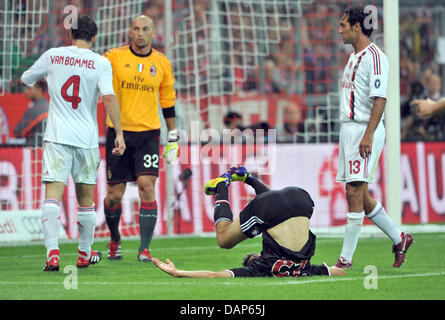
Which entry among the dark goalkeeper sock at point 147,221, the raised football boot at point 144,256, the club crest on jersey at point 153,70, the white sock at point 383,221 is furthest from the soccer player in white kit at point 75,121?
the white sock at point 383,221

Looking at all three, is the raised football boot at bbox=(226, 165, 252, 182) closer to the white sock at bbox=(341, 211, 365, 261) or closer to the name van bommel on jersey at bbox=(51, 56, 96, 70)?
the white sock at bbox=(341, 211, 365, 261)

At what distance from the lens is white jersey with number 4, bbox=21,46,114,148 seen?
7.41m

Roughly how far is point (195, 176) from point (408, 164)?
328cm

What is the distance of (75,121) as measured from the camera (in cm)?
747

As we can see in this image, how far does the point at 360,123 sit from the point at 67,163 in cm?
252

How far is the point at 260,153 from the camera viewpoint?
12.6 meters

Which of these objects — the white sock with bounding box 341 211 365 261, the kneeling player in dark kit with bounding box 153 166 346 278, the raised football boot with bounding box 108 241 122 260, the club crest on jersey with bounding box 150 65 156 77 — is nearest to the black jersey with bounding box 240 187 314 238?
the kneeling player in dark kit with bounding box 153 166 346 278

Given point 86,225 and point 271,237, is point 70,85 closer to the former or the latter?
point 86,225

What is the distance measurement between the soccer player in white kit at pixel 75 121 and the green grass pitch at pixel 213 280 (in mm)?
558

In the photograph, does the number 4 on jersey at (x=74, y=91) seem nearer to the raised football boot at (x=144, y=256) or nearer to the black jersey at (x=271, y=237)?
the raised football boot at (x=144, y=256)

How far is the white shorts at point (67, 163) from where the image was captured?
24.1ft

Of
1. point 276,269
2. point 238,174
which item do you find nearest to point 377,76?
point 238,174

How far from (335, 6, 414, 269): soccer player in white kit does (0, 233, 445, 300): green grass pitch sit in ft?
1.30
